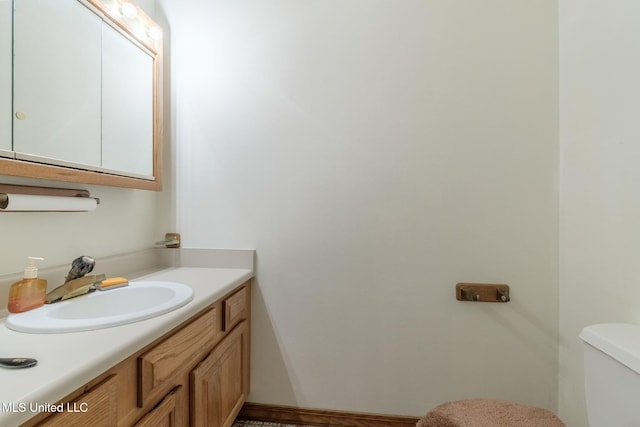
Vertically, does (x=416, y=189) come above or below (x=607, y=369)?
above

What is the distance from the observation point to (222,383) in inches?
45.3

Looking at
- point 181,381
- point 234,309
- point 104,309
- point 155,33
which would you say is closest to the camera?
point 181,381

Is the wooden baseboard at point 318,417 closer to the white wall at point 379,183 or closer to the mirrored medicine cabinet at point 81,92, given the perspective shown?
the white wall at point 379,183

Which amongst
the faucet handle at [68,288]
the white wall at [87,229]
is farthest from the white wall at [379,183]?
the faucet handle at [68,288]

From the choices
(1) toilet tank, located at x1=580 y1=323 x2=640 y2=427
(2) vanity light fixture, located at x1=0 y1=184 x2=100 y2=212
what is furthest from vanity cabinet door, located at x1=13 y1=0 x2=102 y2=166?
(1) toilet tank, located at x1=580 y1=323 x2=640 y2=427

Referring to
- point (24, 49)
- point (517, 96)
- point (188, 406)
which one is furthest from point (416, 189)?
point (24, 49)

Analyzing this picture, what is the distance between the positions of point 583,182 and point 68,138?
77.7 inches

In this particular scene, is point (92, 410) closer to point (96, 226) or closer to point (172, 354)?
Answer: point (172, 354)

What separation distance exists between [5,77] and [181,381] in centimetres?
105

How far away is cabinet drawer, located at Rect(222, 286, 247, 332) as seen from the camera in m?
1.17

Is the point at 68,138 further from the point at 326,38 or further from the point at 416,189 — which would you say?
the point at 416,189

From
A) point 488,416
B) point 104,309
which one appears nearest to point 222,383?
point 104,309

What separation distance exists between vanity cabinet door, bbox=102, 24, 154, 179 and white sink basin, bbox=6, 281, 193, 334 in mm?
507

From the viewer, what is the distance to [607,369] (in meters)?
0.82
